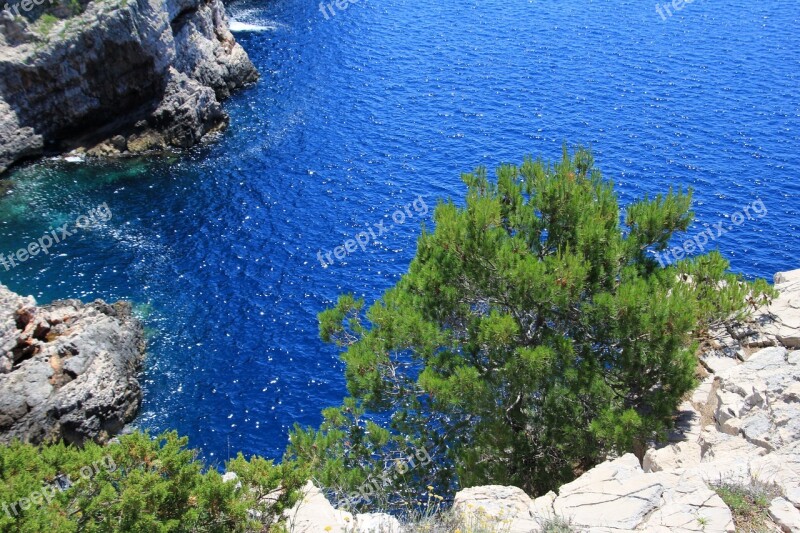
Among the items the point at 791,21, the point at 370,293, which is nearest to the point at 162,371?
the point at 370,293

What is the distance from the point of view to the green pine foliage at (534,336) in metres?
21.3

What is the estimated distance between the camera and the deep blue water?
39.5m

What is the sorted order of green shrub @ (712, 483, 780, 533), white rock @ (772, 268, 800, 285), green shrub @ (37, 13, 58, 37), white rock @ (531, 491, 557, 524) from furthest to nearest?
green shrub @ (37, 13, 58, 37) < white rock @ (772, 268, 800, 285) < white rock @ (531, 491, 557, 524) < green shrub @ (712, 483, 780, 533)

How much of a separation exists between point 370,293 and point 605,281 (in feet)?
71.8

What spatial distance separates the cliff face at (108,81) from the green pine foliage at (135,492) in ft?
139

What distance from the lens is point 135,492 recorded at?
15.6 meters

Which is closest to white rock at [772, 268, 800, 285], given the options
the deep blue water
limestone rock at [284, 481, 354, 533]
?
the deep blue water

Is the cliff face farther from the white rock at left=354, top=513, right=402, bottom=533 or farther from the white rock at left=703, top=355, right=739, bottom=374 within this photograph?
the white rock at left=354, top=513, right=402, bottom=533

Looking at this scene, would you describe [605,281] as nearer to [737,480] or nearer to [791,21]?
[737,480]

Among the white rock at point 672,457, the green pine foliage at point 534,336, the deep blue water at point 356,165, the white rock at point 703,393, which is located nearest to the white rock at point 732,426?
the white rock at point 672,457

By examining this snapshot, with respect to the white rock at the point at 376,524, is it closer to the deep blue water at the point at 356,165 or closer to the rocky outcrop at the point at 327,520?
the rocky outcrop at the point at 327,520

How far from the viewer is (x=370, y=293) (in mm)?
42844

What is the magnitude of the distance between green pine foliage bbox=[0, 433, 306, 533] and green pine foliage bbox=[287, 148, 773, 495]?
4525mm

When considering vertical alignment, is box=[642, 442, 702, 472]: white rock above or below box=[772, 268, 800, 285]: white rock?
below
